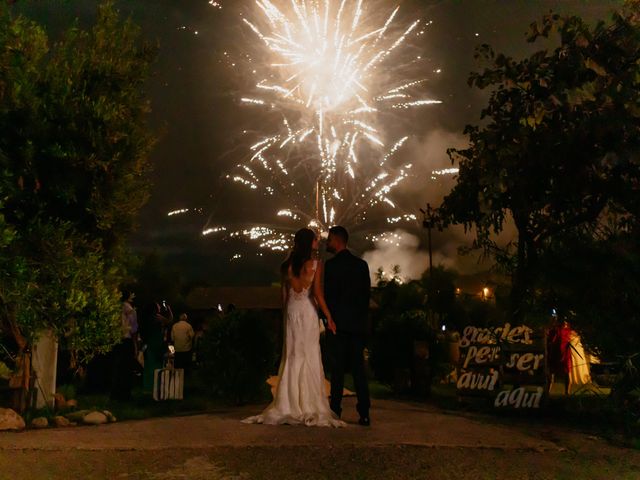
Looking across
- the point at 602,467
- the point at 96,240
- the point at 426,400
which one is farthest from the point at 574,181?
the point at 96,240

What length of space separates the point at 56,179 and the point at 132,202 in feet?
3.10

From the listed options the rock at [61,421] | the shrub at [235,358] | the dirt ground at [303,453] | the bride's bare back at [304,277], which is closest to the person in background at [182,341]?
the shrub at [235,358]

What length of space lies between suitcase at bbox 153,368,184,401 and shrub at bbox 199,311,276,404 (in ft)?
5.12

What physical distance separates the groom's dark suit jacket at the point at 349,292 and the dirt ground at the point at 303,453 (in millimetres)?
1029

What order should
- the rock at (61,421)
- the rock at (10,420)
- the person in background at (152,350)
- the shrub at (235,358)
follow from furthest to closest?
the person in background at (152,350) → the shrub at (235,358) → the rock at (61,421) → the rock at (10,420)

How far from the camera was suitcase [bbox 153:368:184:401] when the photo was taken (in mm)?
11711

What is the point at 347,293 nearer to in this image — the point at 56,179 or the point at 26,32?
the point at 56,179

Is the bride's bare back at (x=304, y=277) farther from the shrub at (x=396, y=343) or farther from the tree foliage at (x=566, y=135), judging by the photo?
the shrub at (x=396, y=343)

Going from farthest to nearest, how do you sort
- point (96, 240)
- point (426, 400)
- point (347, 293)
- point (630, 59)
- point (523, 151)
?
1. point (426, 400)
2. point (523, 151)
3. point (630, 59)
4. point (96, 240)
5. point (347, 293)

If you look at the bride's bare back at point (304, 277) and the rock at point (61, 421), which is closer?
the bride's bare back at point (304, 277)

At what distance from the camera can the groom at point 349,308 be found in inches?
289

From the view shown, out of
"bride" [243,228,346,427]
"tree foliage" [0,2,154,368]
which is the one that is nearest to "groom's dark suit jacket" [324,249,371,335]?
"bride" [243,228,346,427]

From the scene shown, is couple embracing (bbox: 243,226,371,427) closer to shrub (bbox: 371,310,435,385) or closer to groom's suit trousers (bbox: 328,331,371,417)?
groom's suit trousers (bbox: 328,331,371,417)

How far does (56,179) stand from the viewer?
8414mm
